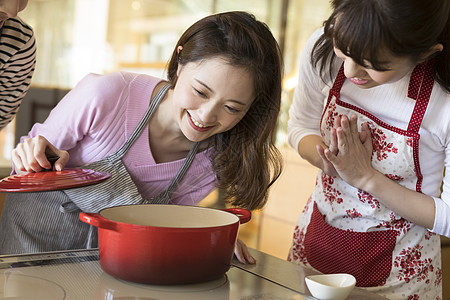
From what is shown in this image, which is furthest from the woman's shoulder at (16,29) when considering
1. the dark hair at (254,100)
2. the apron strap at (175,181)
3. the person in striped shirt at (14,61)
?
the apron strap at (175,181)

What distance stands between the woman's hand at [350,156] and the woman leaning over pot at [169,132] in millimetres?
183

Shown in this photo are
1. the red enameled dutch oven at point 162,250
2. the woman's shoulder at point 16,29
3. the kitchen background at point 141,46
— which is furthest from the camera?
the kitchen background at point 141,46

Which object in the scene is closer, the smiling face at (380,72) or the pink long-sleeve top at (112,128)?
the smiling face at (380,72)

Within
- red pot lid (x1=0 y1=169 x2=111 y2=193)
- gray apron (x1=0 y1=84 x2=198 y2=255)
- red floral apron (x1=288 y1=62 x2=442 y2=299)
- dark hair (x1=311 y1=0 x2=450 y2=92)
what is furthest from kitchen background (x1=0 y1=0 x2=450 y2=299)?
red pot lid (x1=0 y1=169 x2=111 y2=193)

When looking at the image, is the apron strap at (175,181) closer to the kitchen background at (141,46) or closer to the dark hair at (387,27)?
the dark hair at (387,27)

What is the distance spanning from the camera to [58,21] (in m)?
3.44

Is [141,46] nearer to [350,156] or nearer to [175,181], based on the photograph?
[175,181]

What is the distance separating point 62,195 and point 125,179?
141mm

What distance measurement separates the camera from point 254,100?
115cm

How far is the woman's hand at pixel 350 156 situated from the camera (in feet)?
3.41

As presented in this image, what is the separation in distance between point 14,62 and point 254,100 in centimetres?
57

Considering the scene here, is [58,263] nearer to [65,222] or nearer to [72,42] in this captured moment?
[65,222]

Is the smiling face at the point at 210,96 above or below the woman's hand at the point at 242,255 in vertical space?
above

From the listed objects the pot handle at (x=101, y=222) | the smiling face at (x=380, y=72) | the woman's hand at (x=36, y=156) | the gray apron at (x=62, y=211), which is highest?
the smiling face at (x=380, y=72)
